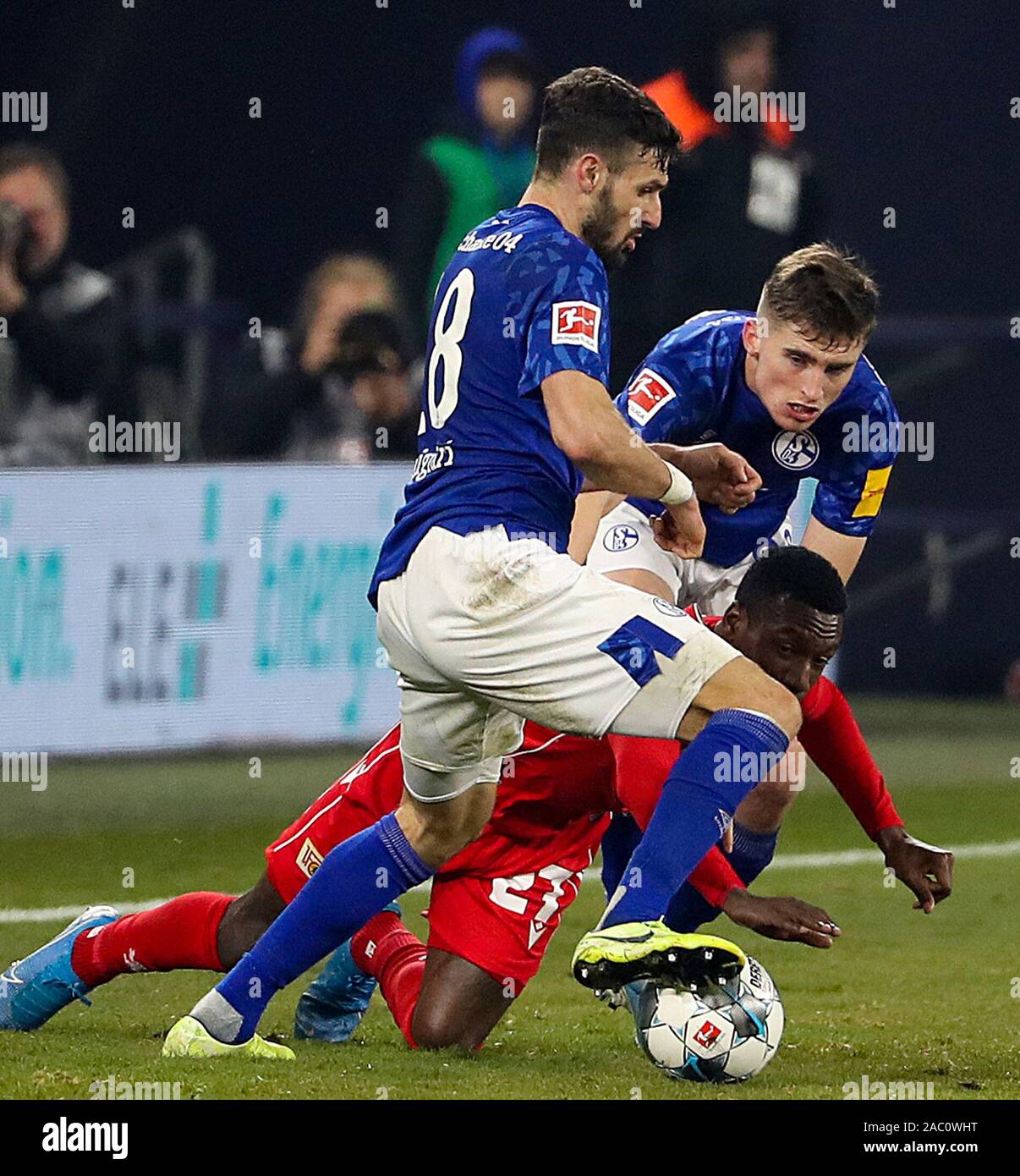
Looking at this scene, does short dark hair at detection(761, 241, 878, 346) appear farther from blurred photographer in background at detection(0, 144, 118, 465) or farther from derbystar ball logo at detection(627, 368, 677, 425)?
blurred photographer in background at detection(0, 144, 118, 465)

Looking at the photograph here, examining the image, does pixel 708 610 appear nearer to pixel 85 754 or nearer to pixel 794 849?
pixel 794 849

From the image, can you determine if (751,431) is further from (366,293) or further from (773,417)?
(366,293)

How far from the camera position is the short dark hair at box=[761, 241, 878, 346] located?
16.8 feet

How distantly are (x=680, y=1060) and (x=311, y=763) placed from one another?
16.6 feet

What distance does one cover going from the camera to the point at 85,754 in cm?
892

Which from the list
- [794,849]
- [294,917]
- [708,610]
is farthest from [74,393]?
[294,917]

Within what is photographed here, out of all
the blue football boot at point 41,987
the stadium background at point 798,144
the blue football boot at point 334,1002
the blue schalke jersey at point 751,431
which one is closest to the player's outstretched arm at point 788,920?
the blue football boot at point 334,1002

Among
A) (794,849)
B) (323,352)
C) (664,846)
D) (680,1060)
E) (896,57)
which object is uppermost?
(896,57)

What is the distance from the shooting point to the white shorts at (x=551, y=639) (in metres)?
4.21

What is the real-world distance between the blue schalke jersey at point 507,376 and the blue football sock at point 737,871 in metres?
1.14

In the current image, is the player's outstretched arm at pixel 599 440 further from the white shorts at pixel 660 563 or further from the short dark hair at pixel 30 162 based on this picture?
the short dark hair at pixel 30 162

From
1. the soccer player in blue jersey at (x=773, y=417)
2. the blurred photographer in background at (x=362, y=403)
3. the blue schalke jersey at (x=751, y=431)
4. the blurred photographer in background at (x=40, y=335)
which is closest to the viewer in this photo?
the soccer player in blue jersey at (x=773, y=417)

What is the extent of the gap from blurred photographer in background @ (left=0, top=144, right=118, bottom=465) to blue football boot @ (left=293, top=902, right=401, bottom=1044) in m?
5.39

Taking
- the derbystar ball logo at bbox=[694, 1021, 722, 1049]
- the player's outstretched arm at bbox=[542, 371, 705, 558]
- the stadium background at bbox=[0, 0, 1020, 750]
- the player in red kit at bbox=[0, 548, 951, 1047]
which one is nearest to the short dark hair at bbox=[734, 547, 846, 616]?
the player in red kit at bbox=[0, 548, 951, 1047]
